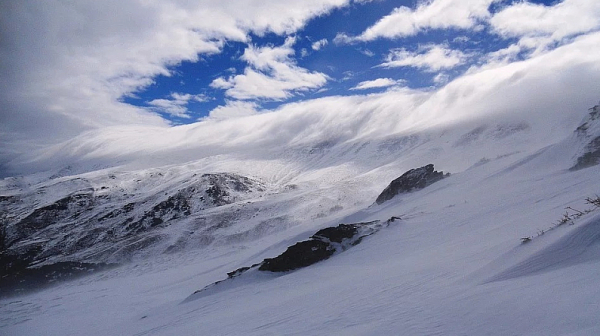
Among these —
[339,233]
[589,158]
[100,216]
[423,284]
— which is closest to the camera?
[423,284]

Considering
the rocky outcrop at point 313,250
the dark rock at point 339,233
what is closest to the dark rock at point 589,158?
the rocky outcrop at point 313,250

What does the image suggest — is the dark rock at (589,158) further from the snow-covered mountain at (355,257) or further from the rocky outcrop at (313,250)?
the rocky outcrop at (313,250)

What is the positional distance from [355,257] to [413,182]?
103 feet

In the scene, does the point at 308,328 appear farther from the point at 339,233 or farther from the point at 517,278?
the point at 339,233

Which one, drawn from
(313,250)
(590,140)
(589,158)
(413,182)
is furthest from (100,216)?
(590,140)

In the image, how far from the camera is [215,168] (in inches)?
7077

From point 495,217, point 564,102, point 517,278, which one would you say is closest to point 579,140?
point 495,217

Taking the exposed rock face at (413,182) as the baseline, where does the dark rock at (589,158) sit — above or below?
below

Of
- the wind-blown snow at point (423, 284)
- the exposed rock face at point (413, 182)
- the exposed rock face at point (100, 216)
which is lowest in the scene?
the wind-blown snow at point (423, 284)

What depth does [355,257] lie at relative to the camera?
20328 millimetres

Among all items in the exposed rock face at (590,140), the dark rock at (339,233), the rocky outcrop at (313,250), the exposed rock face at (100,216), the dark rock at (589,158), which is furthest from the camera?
the exposed rock face at (100,216)

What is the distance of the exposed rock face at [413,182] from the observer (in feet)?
157

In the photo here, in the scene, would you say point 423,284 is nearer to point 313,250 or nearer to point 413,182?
point 313,250

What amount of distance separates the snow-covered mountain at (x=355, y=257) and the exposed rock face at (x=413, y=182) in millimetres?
1156
